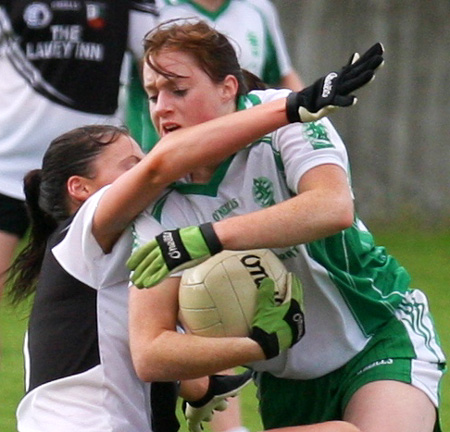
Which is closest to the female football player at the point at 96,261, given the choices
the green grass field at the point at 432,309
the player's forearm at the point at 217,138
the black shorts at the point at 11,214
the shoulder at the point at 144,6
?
the player's forearm at the point at 217,138

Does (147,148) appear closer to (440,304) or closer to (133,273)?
(133,273)

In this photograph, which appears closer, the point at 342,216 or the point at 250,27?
the point at 342,216

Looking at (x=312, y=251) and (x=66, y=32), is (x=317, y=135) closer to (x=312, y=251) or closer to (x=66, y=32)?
(x=312, y=251)

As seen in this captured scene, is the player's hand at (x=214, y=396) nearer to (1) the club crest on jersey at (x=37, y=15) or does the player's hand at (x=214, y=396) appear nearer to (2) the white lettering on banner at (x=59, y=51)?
(2) the white lettering on banner at (x=59, y=51)

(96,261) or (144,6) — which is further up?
(144,6)

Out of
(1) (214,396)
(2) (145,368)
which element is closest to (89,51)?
(1) (214,396)

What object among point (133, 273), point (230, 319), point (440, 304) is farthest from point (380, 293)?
point (440, 304)

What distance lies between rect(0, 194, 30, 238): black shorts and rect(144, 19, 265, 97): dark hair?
1.60 metres

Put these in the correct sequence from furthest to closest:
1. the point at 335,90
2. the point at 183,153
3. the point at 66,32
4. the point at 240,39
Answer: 1. the point at 240,39
2. the point at 66,32
3. the point at 183,153
4. the point at 335,90

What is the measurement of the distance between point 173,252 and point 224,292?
8.7 inches

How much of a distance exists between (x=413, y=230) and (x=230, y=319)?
634 centimetres

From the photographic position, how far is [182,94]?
3832 millimetres

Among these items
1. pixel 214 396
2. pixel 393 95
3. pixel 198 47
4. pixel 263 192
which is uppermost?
pixel 198 47

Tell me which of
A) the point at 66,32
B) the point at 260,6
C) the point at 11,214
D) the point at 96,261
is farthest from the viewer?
the point at 260,6
